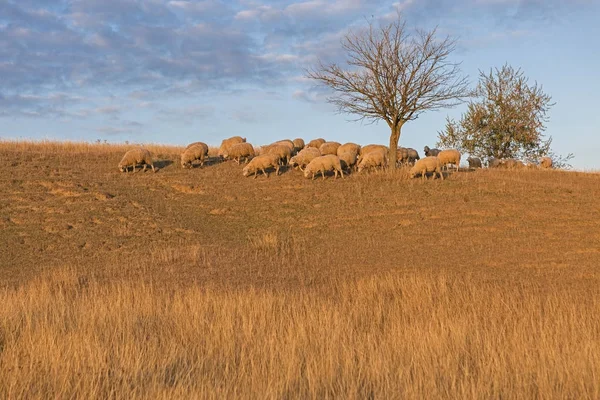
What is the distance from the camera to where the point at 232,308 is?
38.0ft

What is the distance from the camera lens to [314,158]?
3052 centimetres

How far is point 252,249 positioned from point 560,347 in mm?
12771

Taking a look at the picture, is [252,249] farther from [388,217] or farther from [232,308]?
A: [232,308]

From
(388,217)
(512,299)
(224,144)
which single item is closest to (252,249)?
(388,217)

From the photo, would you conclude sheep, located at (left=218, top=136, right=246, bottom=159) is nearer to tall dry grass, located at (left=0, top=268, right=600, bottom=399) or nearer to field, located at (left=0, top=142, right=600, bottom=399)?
field, located at (left=0, top=142, right=600, bottom=399)

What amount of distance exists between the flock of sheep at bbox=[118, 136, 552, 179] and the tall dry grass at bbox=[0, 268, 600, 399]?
16.6 m

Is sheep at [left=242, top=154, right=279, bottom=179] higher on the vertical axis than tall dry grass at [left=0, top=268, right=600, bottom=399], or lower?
higher

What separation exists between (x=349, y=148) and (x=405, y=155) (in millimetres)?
3716

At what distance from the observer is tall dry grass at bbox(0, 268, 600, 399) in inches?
281

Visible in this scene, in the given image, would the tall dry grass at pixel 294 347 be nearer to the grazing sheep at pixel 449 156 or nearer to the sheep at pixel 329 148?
the grazing sheep at pixel 449 156

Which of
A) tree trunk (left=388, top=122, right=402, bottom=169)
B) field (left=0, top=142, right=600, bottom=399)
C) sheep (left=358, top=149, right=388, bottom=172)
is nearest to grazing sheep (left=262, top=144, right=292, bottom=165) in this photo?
field (left=0, top=142, right=600, bottom=399)

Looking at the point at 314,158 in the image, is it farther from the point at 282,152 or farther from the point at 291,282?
the point at 291,282

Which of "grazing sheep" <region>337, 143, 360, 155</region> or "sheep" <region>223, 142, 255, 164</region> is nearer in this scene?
"grazing sheep" <region>337, 143, 360, 155</region>

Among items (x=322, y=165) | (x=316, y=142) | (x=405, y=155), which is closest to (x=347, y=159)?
(x=322, y=165)
